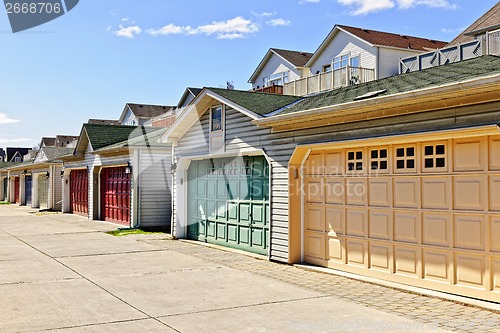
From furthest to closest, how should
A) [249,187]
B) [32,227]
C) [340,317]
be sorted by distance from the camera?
1. [32,227]
2. [249,187]
3. [340,317]

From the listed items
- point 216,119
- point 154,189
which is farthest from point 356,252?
point 154,189

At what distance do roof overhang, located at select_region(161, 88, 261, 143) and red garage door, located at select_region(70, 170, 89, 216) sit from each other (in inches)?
472

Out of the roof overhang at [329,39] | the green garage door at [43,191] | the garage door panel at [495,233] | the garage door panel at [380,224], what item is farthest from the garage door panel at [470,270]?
the green garage door at [43,191]

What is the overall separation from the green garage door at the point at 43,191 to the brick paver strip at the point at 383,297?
80.1 feet

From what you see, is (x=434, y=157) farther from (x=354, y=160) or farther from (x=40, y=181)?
(x=40, y=181)

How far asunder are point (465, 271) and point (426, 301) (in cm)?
74

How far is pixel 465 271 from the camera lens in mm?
8148

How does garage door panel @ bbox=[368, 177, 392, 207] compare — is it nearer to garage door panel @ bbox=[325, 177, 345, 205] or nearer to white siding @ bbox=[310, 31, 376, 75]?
garage door panel @ bbox=[325, 177, 345, 205]

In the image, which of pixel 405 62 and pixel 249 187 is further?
pixel 405 62

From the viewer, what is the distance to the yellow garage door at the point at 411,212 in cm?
793

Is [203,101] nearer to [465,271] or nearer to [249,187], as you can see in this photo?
[249,187]

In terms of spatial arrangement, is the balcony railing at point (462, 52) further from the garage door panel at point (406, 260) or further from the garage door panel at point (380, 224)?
the garage door panel at point (406, 260)

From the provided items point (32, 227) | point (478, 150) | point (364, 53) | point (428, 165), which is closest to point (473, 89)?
point (478, 150)

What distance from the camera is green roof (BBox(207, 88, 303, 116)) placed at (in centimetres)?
1249
